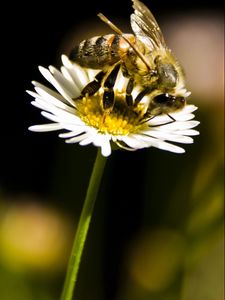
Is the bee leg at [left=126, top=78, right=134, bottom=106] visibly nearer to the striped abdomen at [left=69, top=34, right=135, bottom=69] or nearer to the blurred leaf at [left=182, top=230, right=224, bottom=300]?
the striped abdomen at [left=69, top=34, right=135, bottom=69]

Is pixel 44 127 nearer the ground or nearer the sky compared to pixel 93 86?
nearer the ground

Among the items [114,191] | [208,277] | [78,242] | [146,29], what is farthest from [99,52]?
[114,191]

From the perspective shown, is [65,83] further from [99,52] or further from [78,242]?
[78,242]

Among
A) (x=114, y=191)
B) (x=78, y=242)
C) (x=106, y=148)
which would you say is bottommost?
(x=78, y=242)

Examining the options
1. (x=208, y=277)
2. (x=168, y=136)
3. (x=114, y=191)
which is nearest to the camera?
(x=168, y=136)

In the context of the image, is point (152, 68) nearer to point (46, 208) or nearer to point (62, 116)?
point (62, 116)

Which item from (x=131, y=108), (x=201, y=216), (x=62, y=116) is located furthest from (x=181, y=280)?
(x=62, y=116)

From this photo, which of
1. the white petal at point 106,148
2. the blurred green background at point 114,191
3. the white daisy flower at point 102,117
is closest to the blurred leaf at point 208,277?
the blurred green background at point 114,191

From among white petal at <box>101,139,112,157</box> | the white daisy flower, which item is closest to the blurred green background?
the white daisy flower
